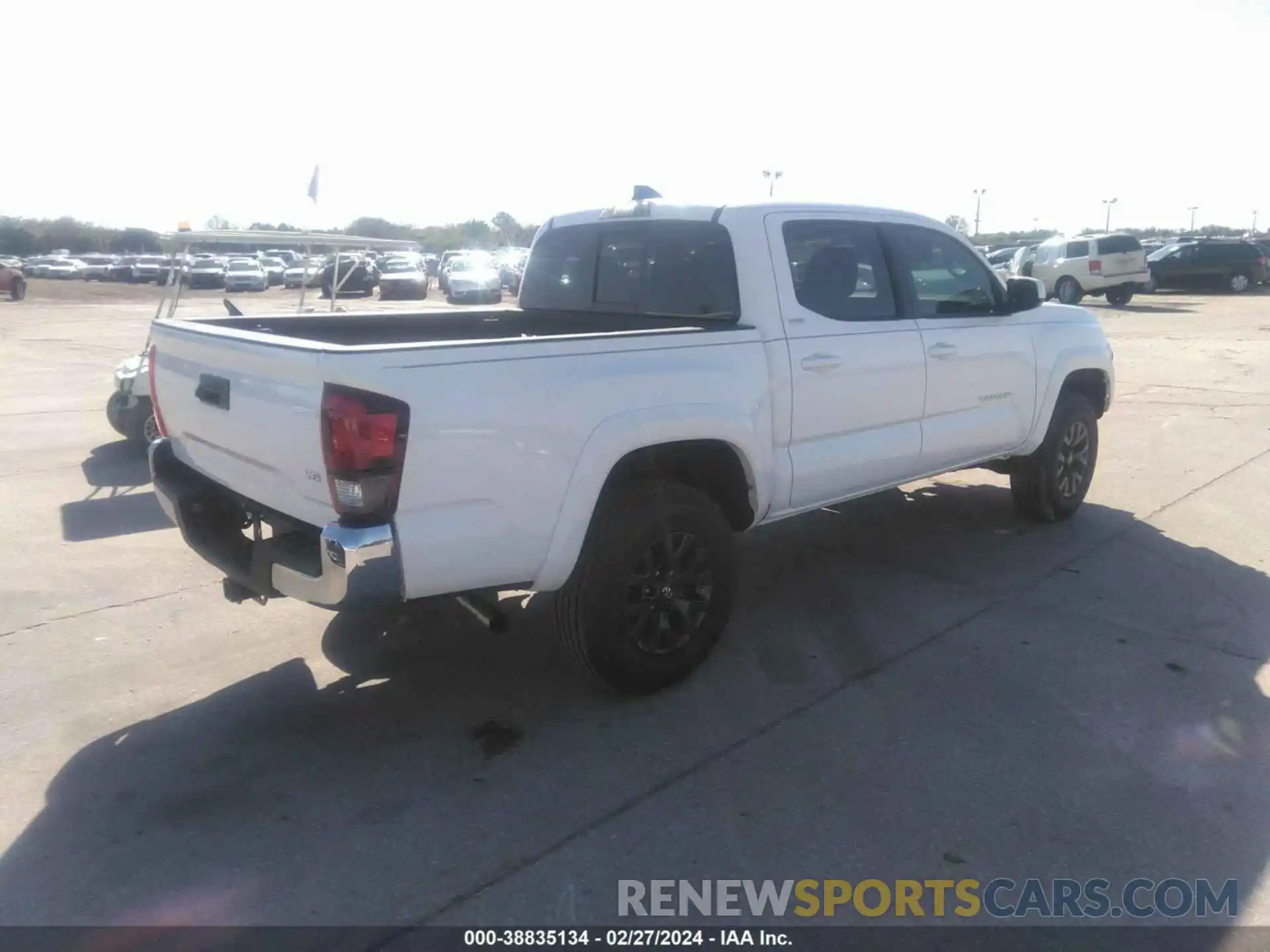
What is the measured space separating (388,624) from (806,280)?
2627 mm

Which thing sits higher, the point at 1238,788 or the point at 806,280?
the point at 806,280

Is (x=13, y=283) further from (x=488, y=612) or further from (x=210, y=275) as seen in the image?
(x=488, y=612)

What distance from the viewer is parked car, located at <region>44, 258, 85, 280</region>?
53.5 meters

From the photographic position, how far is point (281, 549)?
12.2ft

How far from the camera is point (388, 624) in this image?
16.7ft

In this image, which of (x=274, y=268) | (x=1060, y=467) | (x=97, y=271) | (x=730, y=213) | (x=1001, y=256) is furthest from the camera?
(x=97, y=271)

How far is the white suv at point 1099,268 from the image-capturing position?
28.8m

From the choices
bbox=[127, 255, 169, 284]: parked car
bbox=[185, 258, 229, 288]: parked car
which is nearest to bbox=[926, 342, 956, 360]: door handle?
bbox=[185, 258, 229, 288]: parked car

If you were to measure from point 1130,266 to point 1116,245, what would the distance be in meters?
0.74

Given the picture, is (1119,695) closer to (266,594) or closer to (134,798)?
(266,594)

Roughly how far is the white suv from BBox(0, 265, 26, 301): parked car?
3295cm

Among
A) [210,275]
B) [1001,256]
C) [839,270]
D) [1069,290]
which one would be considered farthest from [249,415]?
[1001,256]

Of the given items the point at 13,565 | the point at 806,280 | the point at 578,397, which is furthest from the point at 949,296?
the point at 13,565

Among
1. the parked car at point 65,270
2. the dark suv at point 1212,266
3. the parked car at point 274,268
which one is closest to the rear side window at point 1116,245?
the dark suv at point 1212,266
